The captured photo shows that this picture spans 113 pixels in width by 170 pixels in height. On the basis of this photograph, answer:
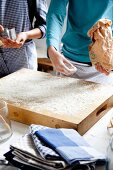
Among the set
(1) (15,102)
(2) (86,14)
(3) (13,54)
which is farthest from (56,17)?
(1) (15,102)

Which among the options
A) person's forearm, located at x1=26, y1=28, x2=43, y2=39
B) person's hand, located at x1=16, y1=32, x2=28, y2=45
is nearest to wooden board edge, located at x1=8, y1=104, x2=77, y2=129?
person's hand, located at x1=16, y1=32, x2=28, y2=45

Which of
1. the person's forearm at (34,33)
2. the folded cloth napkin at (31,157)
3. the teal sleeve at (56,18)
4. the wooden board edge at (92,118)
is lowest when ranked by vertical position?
the wooden board edge at (92,118)

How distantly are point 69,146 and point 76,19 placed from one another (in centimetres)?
81

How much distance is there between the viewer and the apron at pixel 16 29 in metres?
1.44

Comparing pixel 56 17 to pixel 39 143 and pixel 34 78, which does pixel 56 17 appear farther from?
pixel 39 143

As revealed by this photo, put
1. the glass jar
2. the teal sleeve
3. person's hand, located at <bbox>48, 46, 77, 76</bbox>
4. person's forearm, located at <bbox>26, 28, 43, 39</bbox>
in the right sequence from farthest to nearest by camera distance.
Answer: person's forearm, located at <bbox>26, 28, 43, 39</bbox> → the teal sleeve → person's hand, located at <bbox>48, 46, 77, 76</bbox> → the glass jar

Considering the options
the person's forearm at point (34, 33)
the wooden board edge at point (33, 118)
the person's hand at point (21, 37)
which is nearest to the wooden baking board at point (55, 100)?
the wooden board edge at point (33, 118)

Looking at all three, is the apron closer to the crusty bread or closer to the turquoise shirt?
the turquoise shirt

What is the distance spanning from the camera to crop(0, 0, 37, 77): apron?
56.6 inches

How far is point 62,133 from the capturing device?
2.52ft

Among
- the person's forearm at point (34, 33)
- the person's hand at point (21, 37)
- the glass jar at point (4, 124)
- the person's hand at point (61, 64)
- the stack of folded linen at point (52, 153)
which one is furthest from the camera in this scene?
the person's forearm at point (34, 33)

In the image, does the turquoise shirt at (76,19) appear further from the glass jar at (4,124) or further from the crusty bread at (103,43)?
the glass jar at (4,124)

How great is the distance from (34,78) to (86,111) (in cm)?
→ 39

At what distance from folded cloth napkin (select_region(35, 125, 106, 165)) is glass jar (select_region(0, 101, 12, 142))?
5.7 inches
